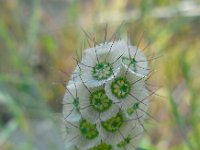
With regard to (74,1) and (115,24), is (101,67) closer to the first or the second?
(74,1)

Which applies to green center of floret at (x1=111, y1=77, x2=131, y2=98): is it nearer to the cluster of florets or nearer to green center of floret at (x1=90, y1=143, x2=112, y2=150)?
the cluster of florets

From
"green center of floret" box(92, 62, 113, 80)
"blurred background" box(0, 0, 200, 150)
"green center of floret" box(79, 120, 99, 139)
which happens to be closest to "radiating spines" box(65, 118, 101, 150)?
"green center of floret" box(79, 120, 99, 139)

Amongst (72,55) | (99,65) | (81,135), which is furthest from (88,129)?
(72,55)

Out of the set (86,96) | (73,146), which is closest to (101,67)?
(86,96)

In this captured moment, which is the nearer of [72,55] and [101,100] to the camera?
[101,100]

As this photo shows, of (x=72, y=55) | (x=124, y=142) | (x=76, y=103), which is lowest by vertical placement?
(x=124, y=142)

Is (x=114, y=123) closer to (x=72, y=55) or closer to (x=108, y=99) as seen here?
(x=108, y=99)
